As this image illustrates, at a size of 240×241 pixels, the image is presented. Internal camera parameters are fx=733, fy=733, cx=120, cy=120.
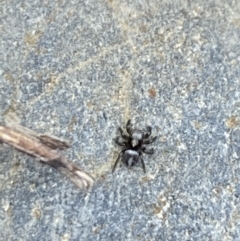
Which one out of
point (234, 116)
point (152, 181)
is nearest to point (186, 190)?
point (152, 181)

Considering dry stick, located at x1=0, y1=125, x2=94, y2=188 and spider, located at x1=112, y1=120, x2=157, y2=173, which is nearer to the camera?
dry stick, located at x1=0, y1=125, x2=94, y2=188

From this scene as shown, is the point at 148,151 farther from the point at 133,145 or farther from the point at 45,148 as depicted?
the point at 45,148

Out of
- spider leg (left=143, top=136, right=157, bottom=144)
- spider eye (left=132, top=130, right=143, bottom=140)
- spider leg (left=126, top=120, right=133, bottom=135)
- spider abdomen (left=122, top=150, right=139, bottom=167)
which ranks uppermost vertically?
spider eye (left=132, top=130, right=143, bottom=140)

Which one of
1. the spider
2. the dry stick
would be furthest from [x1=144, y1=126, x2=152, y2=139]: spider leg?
the dry stick

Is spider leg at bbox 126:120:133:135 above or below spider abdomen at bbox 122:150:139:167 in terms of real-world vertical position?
above

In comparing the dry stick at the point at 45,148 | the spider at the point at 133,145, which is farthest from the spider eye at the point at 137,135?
the dry stick at the point at 45,148

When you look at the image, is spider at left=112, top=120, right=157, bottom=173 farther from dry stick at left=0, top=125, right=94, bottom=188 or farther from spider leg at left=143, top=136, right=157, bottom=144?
dry stick at left=0, top=125, right=94, bottom=188

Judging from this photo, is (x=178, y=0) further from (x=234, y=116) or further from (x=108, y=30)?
(x=234, y=116)
